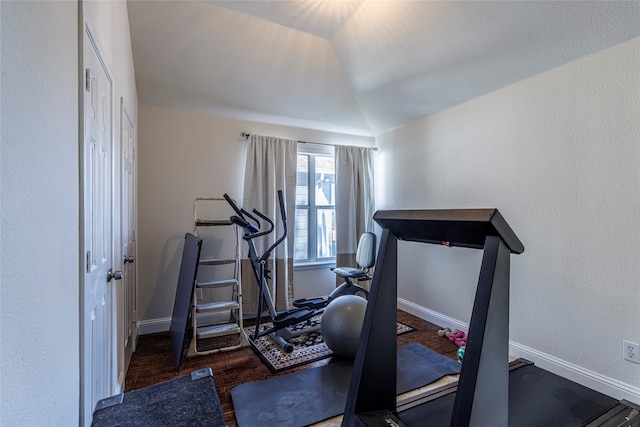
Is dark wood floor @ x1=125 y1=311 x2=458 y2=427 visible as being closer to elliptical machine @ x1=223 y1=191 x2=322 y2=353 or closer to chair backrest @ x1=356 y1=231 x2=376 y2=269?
elliptical machine @ x1=223 y1=191 x2=322 y2=353

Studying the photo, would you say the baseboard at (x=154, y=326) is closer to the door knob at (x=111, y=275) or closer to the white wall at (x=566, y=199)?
the door knob at (x=111, y=275)

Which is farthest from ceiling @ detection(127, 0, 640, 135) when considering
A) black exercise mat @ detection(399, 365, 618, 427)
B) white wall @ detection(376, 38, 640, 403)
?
black exercise mat @ detection(399, 365, 618, 427)

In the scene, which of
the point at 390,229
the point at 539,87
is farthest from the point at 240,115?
the point at 539,87

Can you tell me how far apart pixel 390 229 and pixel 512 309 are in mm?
1832

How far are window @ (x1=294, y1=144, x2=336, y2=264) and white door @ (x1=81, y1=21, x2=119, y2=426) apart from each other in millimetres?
2536

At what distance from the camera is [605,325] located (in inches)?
80.4

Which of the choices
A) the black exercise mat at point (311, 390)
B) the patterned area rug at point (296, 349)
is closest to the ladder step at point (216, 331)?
the patterned area rug at point (296, 349)

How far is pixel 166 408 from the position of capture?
3.51ft

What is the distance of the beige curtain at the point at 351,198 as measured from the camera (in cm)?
414

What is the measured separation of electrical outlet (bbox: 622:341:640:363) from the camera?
1.91m

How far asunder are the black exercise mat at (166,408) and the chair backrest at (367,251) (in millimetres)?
2591

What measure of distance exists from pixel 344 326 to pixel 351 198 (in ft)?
6.73

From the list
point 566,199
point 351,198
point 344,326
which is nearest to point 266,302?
point 344,326
